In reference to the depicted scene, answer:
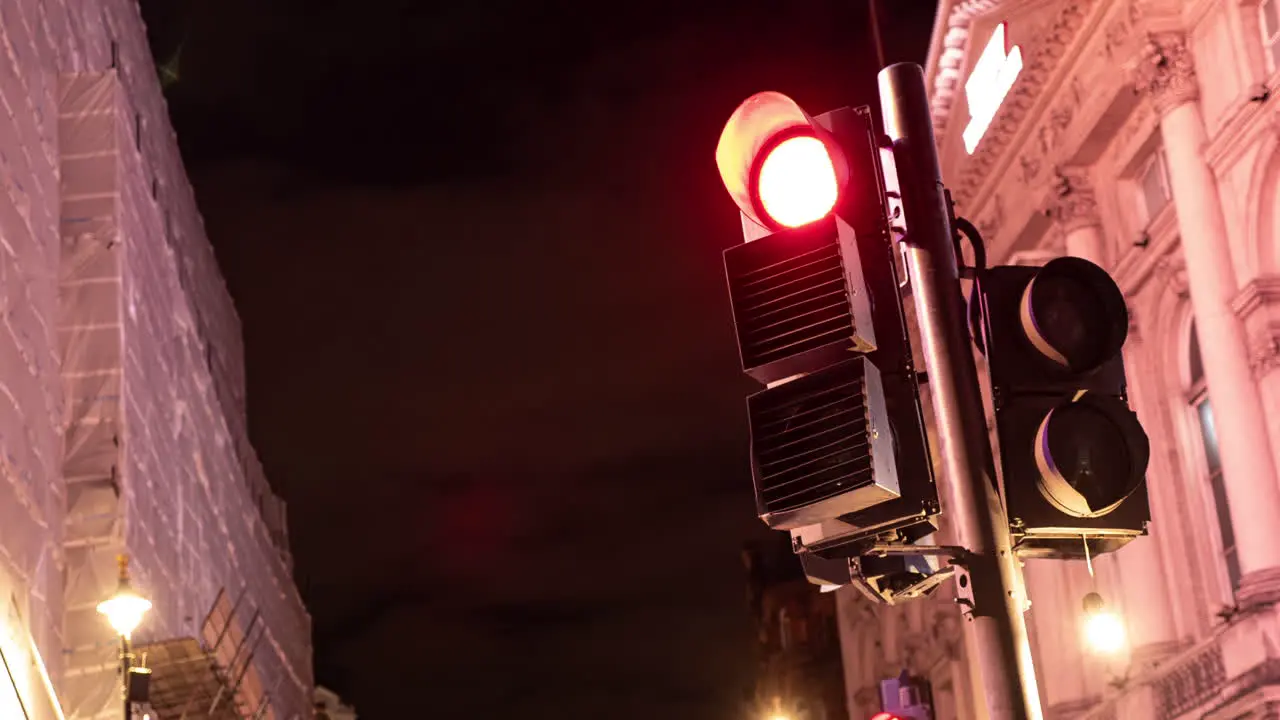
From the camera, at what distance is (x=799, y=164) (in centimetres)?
435

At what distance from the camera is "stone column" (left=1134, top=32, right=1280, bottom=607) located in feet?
82.0

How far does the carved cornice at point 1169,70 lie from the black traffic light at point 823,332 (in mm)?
24640

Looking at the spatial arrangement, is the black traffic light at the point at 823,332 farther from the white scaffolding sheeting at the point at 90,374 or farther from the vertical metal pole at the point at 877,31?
the white scaffolding sheeting at the point at 90,374

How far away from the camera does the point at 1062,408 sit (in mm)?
4309

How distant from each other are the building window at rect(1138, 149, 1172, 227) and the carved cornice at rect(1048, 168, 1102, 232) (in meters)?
1.15

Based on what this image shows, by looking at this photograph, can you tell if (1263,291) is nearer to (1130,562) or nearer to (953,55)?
(1130,562)

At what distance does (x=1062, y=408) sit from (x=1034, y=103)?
30.7 metres

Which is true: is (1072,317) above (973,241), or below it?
below

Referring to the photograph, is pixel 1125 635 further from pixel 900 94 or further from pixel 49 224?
pixel 900 94

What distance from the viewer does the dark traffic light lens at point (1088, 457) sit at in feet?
13.8

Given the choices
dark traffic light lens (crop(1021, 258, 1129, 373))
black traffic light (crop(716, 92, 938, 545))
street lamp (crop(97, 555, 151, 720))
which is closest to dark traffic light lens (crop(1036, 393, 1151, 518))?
dark traffic light lens (crop(1021, 258, 1129, 373))

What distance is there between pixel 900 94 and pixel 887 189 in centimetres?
26

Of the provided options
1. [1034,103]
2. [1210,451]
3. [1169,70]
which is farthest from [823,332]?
[1034,103]

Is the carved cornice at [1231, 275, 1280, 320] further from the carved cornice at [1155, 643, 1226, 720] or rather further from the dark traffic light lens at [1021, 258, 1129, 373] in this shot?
the dark traffic light lens at [1021, 258, 1129, 373]
